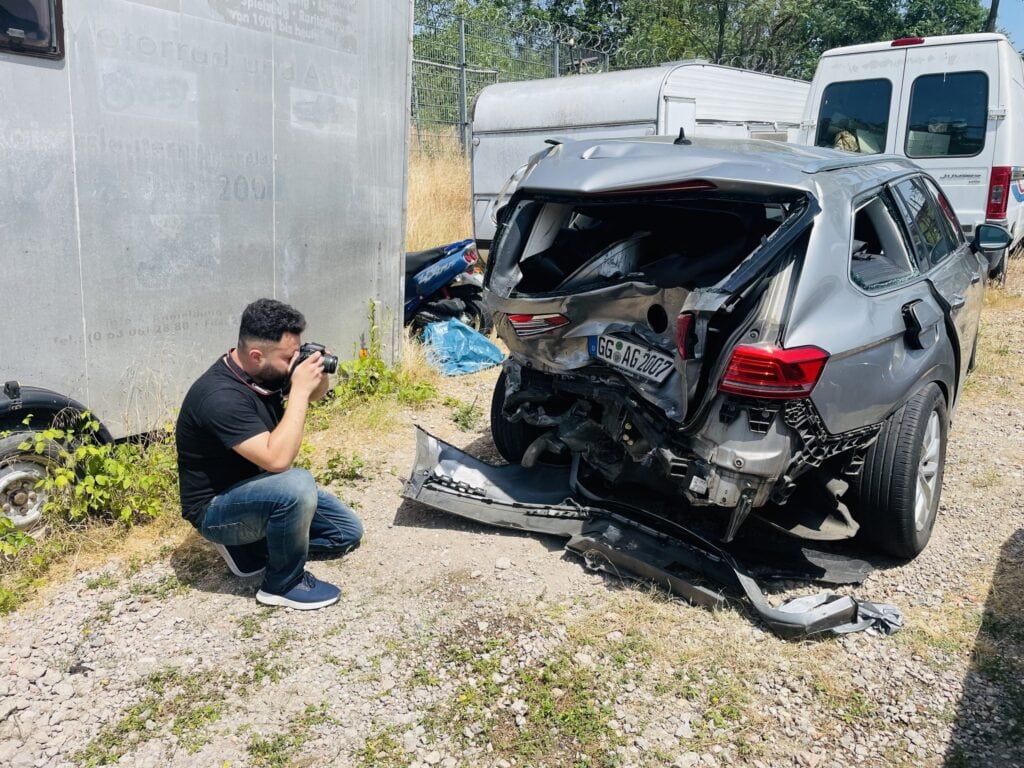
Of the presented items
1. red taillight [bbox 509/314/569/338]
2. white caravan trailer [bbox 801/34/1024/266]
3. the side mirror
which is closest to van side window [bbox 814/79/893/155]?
white caravan trailer [bbox 801/34/1024/266]

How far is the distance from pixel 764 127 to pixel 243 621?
8860 millimetres

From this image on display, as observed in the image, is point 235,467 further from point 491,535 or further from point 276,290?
point 276,290

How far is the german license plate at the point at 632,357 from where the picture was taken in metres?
3.67

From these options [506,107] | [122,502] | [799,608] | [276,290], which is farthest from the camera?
[506,107]

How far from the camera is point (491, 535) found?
438 centimetres

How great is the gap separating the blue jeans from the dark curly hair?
0.60 meters

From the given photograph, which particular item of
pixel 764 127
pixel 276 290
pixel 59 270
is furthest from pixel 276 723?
pixel 764 127

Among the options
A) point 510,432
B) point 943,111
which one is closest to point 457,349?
point 510,432

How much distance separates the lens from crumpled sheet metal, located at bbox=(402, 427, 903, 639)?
11.7 ft

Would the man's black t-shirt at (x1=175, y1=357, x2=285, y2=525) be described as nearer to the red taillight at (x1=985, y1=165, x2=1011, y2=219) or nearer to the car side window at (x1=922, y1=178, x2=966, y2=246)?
the car side window at (x1=922, y1=178, x2=966, y2=246)

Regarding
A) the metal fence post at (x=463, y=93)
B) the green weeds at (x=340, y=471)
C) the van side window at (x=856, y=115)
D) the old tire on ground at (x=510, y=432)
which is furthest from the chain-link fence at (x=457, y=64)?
the old tire on ground at (x=510, y=432)

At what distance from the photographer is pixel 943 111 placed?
27.5 ft

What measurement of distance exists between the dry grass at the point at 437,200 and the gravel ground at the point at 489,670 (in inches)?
284

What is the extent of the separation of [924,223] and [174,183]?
4.17 meters
